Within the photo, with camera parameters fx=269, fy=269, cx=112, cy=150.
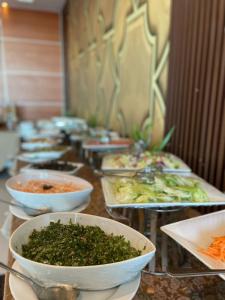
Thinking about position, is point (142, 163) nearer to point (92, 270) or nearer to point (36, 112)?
point (92, 270)

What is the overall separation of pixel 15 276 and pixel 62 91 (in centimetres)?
379

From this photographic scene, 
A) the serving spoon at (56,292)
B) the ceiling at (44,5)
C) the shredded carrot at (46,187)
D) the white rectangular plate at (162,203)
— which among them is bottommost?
the serving spoon at (56,292)

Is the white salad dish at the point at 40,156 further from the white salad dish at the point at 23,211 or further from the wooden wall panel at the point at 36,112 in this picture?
the wooden wall panel at the point at 36,112

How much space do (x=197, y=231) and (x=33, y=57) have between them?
12.4 feet

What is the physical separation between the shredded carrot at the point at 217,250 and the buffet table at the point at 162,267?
0.17 ft

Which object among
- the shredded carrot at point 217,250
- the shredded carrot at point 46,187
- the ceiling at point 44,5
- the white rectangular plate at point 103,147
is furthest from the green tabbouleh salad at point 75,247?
the ceiling at point 44,5

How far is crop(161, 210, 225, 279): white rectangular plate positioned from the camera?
53 cm

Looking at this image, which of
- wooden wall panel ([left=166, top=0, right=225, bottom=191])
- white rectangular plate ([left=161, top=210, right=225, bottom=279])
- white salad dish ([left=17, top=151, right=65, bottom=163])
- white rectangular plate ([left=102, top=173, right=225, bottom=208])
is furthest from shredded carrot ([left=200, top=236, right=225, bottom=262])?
white salad dish ([left=17, top=151, right=65, bottom=163])

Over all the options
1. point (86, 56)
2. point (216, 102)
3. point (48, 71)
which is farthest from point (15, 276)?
point (48, 71)

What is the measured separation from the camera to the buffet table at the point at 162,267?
0.50 m

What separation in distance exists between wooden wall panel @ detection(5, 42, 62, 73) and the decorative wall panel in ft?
2.17

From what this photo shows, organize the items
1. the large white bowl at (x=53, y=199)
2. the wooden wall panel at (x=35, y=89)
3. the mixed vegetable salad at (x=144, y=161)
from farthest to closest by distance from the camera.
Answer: the wooden wall panel at (x=35, y=89) → the mixed vegetable salad at (x=144, y=161) → the large white bowl at (x=53, y=199)

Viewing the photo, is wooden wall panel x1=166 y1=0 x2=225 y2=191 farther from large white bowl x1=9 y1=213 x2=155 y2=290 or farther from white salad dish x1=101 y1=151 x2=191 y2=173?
large white bowl x1=9 y1=213 x2=155 y2=290

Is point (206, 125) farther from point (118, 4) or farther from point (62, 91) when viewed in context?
point (62, 91)
